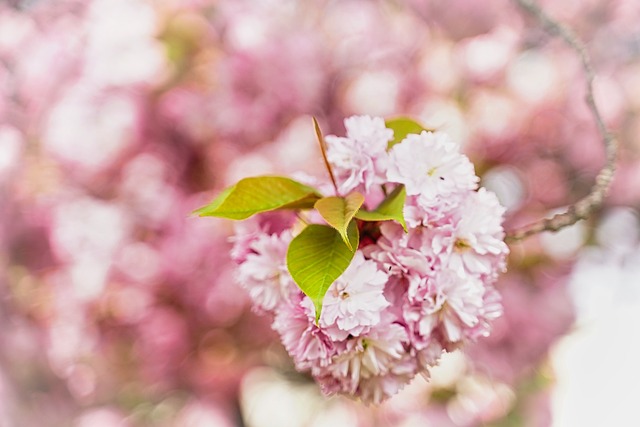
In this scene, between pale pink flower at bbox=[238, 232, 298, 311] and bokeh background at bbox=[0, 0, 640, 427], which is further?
bokeh background at bbox=[0, 0, 640, 427]

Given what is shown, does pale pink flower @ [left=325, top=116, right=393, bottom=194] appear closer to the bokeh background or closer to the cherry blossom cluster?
the cherry blossom cluster

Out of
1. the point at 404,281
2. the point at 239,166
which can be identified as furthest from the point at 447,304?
the point at 239,166

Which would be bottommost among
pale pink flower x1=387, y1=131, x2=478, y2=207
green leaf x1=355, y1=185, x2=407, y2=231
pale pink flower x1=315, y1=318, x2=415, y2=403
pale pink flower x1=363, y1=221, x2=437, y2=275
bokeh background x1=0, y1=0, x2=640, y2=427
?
bokeh background x1=0, y1=0, x2=640, y2=427

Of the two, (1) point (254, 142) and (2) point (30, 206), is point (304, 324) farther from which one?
(2) point (30, 206)

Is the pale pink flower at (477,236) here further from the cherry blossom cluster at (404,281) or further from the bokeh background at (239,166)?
the bokeh background at (239,166)

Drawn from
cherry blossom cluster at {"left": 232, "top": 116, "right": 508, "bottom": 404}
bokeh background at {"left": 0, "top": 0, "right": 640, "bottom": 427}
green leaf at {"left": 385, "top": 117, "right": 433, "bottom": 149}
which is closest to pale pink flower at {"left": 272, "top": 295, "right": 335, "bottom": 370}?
cherry blossom cluster at {"left": 232, "top": 116, "right": 508, "bottom": 404}

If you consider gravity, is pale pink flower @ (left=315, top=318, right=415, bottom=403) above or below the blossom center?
below

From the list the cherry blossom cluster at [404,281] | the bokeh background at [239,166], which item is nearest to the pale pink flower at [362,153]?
the cherry blossom cluster at [404,281]
